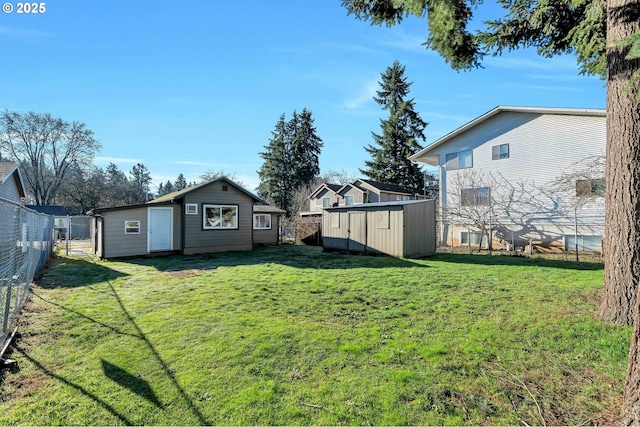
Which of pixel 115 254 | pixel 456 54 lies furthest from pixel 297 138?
pixel 456 54

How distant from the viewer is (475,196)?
17016 millimetres

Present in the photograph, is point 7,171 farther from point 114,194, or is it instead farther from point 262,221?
point 114,194

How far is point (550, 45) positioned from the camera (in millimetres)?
7344

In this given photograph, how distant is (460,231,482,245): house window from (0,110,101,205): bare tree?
3516 centimetres

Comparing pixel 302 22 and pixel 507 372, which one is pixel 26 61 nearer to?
pixel 302 22

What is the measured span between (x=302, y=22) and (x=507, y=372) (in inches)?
334

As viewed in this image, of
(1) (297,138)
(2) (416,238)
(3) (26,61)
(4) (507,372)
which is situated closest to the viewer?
(4) (507,372)

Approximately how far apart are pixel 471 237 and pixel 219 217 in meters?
13.2

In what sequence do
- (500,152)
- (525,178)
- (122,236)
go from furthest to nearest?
1. (500,152)
2. (525,178)
3. (122,236)

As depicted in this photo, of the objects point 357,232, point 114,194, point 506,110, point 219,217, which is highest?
point 506,110

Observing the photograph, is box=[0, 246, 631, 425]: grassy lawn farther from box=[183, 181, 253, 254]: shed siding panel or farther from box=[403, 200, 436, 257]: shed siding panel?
box=[183, 181, 253, 254]: shed siding panel

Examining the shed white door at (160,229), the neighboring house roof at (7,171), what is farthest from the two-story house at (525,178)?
the neighboring house roof at (7,171)

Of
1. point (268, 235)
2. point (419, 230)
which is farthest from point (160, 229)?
point (419, 230)

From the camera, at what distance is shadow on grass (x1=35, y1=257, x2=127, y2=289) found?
24.3ft
